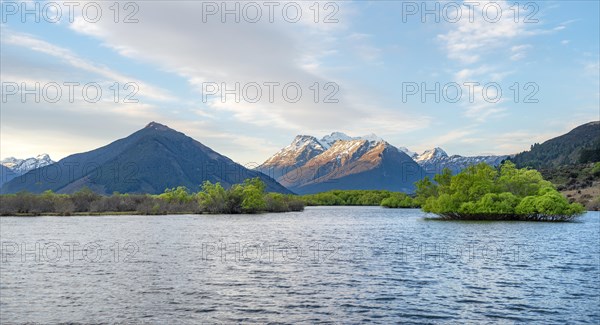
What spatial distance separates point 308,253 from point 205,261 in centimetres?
1622

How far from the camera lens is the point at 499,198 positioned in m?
153

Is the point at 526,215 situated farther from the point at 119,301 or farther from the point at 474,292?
the point at 119,301

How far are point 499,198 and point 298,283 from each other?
12251cm

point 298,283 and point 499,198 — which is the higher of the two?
point 499,198

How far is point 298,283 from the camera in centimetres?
4788

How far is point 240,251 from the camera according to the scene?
75.2 m

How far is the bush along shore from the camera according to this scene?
14850 cm

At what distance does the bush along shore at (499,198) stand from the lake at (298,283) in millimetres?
70247

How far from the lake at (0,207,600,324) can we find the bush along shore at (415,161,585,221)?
7025 centimetres

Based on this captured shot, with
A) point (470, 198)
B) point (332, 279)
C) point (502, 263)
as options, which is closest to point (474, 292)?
point (332, 279)

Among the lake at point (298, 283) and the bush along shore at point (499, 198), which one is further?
the bush along shore at point (499, 198)

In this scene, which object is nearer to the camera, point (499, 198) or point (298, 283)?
point (298, 283)

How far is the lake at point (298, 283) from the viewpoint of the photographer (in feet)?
118

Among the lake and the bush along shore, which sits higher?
the bush along shore
